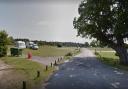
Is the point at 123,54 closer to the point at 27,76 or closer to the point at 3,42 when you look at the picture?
the point at 3,42

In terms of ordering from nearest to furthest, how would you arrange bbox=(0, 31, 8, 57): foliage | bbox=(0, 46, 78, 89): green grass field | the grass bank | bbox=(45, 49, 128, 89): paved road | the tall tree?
bbox=(45, 49, 128, 89): paved road, the grass bank, bbox=(0, 46, 78, 89): green grass field, the tall tree, bbox=(0, 31, 8, 57): foliage

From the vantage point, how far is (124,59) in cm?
5369

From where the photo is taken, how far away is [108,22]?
52969 mm

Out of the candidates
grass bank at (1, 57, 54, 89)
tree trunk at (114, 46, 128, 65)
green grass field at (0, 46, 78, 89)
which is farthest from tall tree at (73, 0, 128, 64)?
grass bank at (1, 57, 54, 89)

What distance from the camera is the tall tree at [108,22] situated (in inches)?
2000

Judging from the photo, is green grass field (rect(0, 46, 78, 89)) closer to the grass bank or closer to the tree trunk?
the grass bank

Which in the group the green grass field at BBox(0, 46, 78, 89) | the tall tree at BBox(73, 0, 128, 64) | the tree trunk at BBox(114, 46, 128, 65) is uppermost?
the tall tree at BBox(73, 0, 128, 64)

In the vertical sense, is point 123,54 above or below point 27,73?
above

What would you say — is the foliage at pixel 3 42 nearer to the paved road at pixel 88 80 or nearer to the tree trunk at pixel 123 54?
the tree trunk at pixel 123 54

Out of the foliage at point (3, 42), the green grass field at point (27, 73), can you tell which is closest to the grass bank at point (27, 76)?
the green grass field at point (27, 73)

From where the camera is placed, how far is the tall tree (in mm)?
50812

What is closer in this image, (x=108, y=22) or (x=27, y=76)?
(x=27, y=76)

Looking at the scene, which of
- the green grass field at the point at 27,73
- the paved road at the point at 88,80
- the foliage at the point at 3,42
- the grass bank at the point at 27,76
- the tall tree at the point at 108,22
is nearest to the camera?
the paved road at the point at 88,80

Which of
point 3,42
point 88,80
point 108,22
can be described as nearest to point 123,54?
point 108,22
